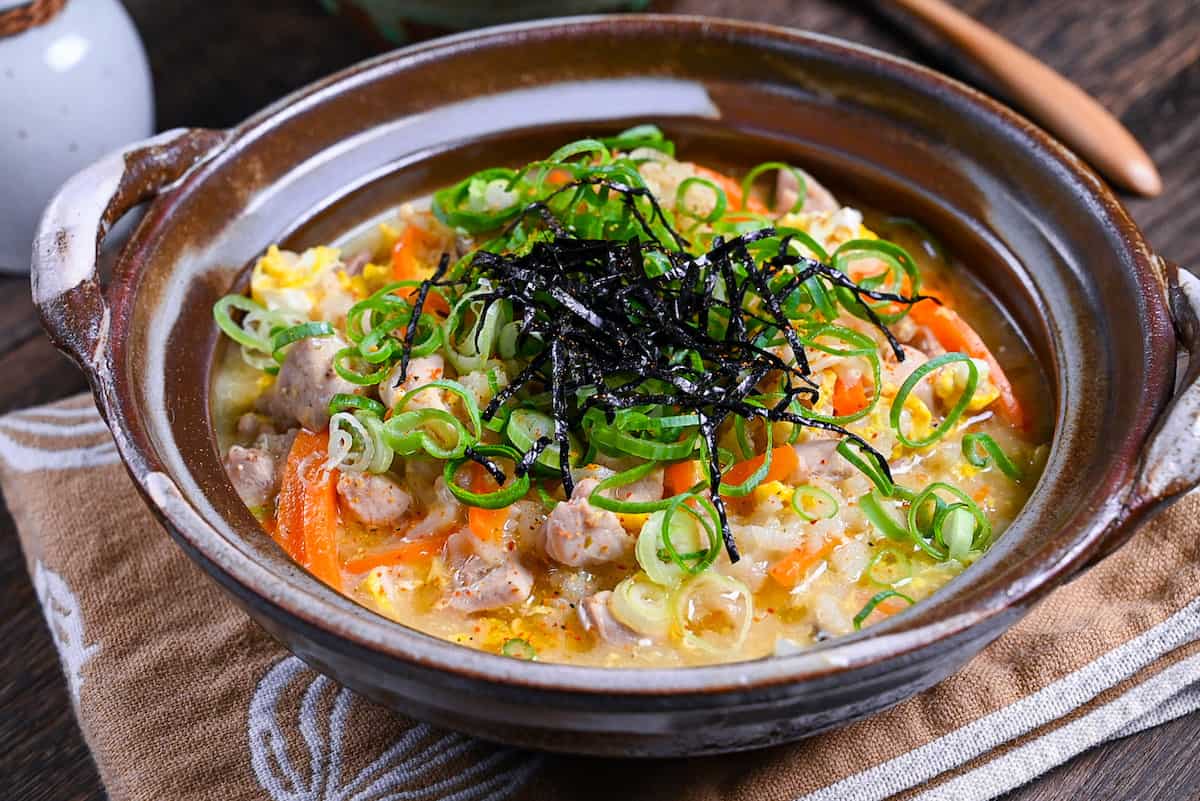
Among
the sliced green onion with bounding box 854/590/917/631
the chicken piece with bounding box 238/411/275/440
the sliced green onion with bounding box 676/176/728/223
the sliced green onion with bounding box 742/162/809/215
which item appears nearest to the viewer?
the sliced green onion with bounding box 854/590/917/631

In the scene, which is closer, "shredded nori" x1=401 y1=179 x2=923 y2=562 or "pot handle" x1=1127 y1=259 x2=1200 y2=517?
"pot handle" x1=1127 y1=259 x2=1200 y2=517

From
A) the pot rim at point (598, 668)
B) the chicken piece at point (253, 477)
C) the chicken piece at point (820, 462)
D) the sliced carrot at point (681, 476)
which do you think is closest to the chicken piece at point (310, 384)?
the chicken piece at point (253, 477)

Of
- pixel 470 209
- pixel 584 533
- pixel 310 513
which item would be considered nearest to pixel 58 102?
pixel 470 209

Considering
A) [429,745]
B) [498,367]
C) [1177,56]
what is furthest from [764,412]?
[1177,56]

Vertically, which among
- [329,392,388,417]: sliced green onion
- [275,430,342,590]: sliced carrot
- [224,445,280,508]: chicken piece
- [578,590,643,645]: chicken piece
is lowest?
[224,445,280,508]: chicken piece

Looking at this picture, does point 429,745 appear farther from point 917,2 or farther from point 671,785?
point 917,2

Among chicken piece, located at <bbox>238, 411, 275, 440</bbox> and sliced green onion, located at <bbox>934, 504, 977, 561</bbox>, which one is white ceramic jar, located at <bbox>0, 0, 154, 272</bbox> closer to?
chicken piece, located at <bbox>238, 411, 275, 440</bbox>

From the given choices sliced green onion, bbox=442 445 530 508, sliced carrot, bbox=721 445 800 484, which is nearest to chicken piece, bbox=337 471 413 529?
sliced green onion, bbox=442 445 530 508
